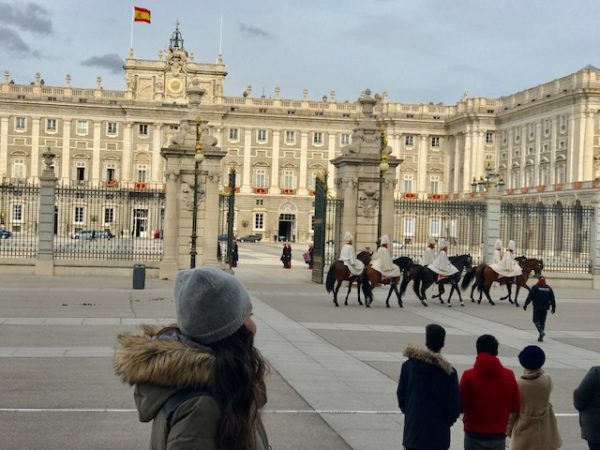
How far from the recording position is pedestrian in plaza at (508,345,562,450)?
694 centimetres

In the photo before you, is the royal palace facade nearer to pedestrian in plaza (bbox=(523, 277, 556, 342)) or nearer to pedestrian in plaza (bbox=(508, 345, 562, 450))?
pedestrian in plaza (bbox=(523, 277, 556, 342))

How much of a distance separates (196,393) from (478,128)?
3982 inches

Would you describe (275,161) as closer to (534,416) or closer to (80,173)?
(80,173)

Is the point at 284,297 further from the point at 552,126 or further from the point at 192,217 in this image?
the point at 552,126

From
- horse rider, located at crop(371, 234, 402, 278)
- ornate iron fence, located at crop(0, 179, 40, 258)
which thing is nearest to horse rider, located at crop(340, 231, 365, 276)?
horse rider, located at crop(371, 234, 402, 278)

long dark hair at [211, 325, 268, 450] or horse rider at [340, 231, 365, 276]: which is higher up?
long dark hair at [211, 325, 268, 450]

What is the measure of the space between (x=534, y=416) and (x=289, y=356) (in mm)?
7226

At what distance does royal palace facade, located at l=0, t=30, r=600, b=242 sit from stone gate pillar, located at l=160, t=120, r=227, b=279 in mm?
65725

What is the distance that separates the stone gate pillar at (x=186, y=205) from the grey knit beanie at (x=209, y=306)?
27.0m

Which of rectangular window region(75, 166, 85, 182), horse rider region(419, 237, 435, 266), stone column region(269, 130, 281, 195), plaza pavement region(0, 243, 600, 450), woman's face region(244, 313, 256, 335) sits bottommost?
plaza pavement region(0, 243, 600, 450)

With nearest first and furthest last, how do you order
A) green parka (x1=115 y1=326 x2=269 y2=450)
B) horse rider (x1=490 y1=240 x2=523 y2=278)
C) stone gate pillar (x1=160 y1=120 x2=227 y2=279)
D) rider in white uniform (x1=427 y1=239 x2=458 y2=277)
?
green parka (x1=115 y1=326 x2=269 y2=450) < rider in white uniform (x1=427 y1=239 x2=458 y2=277) < horse rider (x1=490 y1=240 x2=523 y2=278) < stone gate pillar (x1=160 y1=120 x2=227 y2=279)

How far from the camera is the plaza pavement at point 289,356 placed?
29.6 feet

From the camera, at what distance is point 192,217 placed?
3009 cm

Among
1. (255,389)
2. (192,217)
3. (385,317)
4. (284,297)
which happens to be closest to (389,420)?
(255,389)
